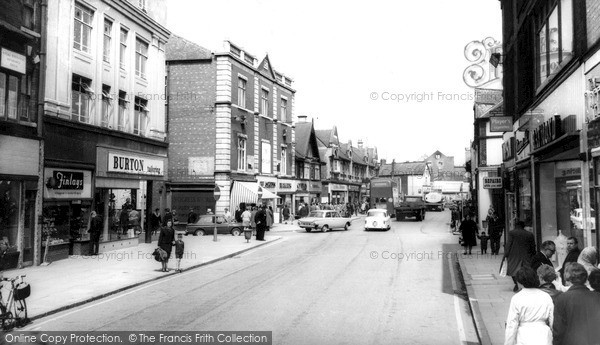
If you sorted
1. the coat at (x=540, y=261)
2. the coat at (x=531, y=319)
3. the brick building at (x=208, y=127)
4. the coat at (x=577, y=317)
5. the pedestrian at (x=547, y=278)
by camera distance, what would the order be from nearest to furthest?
the coat at (x=577, y=317) < the coat at (x=531, y=319) < the pedestrian at (x=547, y=278) < the coat at (x=540, y=261) < the brick building at (x=208, y=127)

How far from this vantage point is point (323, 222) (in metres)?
32.3

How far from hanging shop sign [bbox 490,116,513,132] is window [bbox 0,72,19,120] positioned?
16720mm

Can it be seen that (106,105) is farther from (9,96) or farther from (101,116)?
(9,96)

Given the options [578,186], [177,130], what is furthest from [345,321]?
[177,130]

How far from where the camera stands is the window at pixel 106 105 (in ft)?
68.5

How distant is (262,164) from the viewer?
1610 inches

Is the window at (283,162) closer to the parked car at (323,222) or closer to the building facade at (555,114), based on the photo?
the parked car at (323,222)

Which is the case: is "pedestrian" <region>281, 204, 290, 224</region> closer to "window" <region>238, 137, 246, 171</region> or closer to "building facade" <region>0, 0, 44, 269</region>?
"window" <region>238, 137, 246, 171</region>

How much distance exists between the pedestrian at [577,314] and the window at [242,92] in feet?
109

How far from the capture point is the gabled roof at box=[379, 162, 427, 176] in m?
113

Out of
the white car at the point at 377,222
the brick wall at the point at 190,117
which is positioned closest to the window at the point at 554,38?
the white car at the point at 377,222

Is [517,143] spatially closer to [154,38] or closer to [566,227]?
[566,227]

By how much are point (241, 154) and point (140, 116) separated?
45.3 ft

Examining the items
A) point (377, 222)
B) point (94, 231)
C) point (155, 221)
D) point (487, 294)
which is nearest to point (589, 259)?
point (487, 294)
